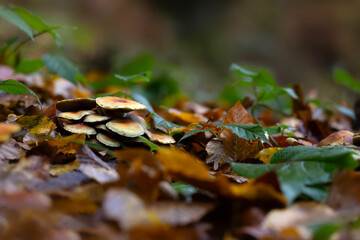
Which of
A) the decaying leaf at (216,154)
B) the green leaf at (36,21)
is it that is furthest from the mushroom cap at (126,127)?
the green leaf at (36,21)

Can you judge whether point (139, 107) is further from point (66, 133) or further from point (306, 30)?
point (306, 30)

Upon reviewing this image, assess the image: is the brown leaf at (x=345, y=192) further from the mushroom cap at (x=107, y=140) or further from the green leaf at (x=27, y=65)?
Result: the green leaf at (x=27, y=65)

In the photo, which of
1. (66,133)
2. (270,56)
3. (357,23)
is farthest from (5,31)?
(357,23)

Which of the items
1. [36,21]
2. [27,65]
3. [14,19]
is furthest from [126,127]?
[27,65]

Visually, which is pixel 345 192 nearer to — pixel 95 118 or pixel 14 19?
pixel 95 118

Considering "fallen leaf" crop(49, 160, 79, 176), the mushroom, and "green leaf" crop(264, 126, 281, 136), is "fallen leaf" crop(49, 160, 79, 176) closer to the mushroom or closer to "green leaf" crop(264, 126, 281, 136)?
the mushroom

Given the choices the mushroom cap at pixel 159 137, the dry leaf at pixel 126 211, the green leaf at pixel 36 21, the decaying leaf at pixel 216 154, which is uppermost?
the green leaf at pixel 36 21

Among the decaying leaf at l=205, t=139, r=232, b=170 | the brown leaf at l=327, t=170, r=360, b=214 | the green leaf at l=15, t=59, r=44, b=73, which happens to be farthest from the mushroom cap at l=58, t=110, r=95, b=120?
the green leaf at l=15, t=59, r=44, b=73

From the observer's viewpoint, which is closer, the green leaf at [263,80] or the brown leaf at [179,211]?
the brown leaf at [179,211]
